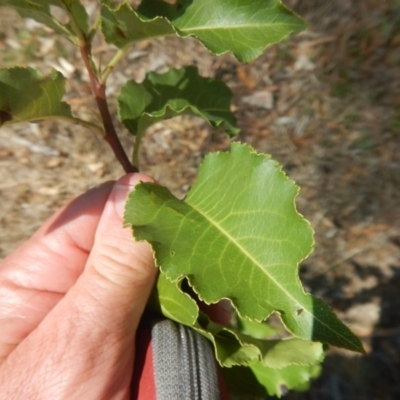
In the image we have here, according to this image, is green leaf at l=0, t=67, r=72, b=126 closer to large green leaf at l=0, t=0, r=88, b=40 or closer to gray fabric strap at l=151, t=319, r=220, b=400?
large green leaf at l=0, t=0, r=88, b=40

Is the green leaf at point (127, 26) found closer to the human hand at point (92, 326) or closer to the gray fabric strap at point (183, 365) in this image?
the human hand at point (92, 326)

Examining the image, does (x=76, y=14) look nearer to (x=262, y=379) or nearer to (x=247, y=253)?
(x=247, y=253)

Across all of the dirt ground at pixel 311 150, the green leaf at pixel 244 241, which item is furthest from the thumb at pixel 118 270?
the dirt ground at pixel 311 150

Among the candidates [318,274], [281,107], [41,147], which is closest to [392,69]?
[281,107]

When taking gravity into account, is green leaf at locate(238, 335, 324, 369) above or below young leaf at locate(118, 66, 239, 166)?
below

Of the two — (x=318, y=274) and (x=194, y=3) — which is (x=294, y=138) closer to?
(x=318, y=274)

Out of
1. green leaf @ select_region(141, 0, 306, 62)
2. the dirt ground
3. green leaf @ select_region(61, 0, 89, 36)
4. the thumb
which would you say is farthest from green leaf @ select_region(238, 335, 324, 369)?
the dirt ground

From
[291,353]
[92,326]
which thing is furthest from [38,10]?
[291,353]
